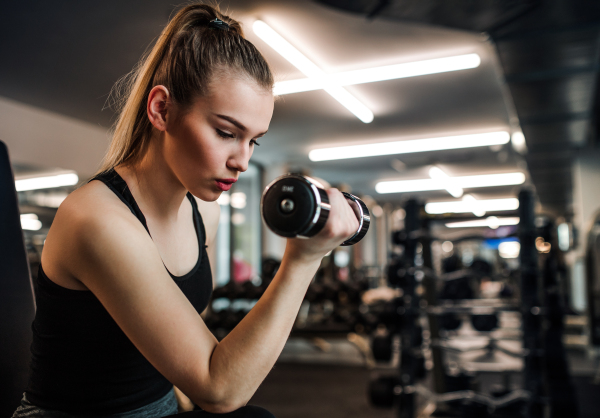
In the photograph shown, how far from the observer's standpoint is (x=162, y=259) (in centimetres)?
75

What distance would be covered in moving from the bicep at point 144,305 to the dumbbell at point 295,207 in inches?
7.1

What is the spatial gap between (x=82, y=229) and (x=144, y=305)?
5.3 inches

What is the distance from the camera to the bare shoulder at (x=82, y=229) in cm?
61

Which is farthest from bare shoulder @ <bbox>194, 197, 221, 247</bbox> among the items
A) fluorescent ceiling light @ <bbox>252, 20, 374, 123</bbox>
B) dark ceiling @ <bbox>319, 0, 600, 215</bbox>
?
fluorescent ceiling light @ <bbox>252, 20, 374, 123</bbox>

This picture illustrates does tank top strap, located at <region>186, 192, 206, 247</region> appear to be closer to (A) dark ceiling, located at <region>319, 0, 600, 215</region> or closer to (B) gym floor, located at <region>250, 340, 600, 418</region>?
(A) dark ceiling, located at <region>319, 0, 600, 215</region>

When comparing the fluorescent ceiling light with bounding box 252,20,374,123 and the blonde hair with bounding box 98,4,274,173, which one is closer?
the blonde hair with bounding box 98,4,274,173

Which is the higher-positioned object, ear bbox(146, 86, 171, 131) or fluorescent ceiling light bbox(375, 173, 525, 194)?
fluorescent ceiling light bbox(375, 173, 525, 194)

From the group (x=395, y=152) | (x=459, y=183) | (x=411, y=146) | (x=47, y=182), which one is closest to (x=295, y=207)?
(x=47, y=182)

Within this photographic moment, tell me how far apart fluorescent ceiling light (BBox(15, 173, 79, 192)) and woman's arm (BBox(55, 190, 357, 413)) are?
14.1ft

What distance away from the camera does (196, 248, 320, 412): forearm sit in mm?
602

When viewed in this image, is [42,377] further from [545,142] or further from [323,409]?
[545,142]

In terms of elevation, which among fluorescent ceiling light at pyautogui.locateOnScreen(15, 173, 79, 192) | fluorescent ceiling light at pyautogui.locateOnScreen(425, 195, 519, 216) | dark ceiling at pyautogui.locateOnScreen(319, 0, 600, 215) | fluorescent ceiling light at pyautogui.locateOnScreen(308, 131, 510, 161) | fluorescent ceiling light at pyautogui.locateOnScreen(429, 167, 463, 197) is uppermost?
fluorescent ceiling light at pyautogui.locateOnScreen(308, 131, 510, 161)

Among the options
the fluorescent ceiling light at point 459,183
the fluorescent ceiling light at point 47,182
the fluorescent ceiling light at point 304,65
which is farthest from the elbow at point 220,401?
the fluorescent ceiling light at point 459,183

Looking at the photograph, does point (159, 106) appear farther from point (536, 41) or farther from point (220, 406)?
point (536, 41)
